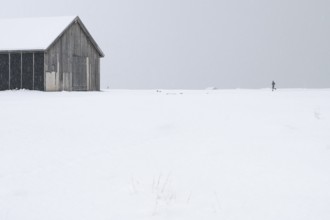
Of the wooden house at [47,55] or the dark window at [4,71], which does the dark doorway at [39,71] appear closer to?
the wooden house at [47,55]

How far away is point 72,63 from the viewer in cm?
2911

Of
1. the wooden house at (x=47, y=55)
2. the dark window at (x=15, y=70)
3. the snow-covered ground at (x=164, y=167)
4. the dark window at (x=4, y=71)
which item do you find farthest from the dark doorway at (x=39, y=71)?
the snow-covered ground at (x=164, y=167)

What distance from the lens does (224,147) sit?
7.32 m

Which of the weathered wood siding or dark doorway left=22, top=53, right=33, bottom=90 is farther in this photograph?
the weathered wood siding

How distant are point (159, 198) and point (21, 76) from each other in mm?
23268

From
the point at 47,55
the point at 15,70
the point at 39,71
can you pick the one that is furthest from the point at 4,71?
the point at 47,55

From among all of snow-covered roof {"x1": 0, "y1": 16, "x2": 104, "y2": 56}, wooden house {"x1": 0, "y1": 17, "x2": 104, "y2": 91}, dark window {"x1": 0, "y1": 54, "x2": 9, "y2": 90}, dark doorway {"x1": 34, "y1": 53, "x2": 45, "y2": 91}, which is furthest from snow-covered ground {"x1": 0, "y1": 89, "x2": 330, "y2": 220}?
dark window {"x1": 0, "y1": 54, "x2": 9, "y2": 90}

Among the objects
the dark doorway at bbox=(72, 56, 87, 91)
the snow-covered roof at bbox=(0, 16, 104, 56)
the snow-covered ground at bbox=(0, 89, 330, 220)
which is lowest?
the snow-covered ground at bbox=(0, 89, 330, 220)

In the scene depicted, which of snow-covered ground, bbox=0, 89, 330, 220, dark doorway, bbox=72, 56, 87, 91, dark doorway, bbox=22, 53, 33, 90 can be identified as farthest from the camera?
dark doorway, bbox=72, 56, 87, 91

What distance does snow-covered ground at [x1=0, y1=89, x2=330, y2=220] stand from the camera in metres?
5.00

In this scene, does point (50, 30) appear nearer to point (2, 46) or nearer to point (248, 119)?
point (2, 46)

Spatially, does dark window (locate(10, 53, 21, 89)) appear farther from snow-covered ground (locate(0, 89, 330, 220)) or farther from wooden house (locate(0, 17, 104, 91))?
snow-covered ground (locate(0, 89, 330, 220))

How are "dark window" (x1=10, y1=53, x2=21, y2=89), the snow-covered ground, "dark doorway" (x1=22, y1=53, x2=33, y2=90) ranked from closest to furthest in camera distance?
the snow-covered ground
"dark doorway" (x1=22, y1=53, x2=33, y2=90)
"dark window" (x1=10, y1=53, x2=21, y2=89)

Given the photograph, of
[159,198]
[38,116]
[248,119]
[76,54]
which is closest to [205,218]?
[159,198]
